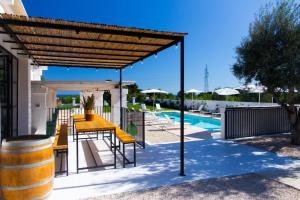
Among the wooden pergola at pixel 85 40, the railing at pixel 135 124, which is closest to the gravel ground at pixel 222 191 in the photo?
the wooden pergola at pixel 85 40

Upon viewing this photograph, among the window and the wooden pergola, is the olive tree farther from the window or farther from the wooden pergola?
the window

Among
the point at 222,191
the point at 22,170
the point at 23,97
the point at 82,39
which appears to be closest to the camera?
the point at 22,170

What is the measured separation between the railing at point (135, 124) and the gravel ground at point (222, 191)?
3260 mm

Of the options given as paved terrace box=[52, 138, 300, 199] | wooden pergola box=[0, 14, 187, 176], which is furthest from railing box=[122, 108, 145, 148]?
wooden pergola box=[0, 14, 187, 176]

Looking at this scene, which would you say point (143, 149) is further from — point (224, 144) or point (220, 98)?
point (220, 98)

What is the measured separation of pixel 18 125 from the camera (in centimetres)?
734

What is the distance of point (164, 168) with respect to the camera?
5.43 meters

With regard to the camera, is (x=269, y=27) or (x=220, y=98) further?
(x=220, y=98)

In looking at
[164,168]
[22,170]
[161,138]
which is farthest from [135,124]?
[22,170]

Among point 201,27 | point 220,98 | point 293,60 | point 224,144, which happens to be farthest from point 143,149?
point 220,98

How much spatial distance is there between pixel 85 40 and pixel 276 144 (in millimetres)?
7155

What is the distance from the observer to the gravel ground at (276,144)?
6.94 meters

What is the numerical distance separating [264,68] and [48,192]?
6715mm

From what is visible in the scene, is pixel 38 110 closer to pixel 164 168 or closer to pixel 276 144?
pixel 164 168
